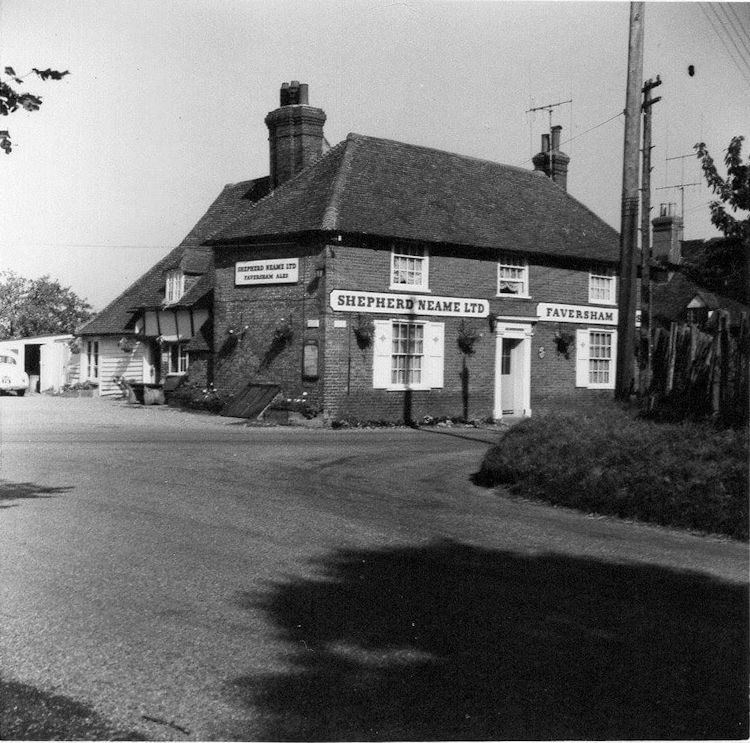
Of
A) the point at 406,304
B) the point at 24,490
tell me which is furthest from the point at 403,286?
the point at 24,490

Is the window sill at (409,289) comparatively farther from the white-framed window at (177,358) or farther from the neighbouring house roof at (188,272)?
the white-framed window at (177,358)

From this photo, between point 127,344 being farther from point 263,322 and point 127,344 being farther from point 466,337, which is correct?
point 466,337

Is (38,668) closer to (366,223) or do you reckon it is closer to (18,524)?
(18,524)

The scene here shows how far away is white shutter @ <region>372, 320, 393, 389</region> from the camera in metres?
23.7

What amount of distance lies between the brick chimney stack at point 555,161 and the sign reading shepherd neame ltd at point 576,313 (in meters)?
5.87

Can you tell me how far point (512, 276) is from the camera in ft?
87.9

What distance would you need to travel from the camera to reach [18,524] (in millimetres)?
8938

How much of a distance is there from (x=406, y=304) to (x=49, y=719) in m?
20.2

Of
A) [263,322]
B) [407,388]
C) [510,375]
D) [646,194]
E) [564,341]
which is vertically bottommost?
[407,388]

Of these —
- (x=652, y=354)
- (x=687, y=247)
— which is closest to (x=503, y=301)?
(x=652, y=354)

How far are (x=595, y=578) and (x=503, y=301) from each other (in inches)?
782

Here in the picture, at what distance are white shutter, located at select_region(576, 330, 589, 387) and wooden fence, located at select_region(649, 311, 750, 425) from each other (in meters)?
16.0

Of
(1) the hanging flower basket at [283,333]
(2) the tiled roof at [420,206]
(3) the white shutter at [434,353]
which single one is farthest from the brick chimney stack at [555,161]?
(1) the hanging flower basket at [283,333]

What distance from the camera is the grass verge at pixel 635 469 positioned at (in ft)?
29.2
